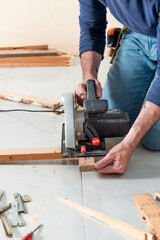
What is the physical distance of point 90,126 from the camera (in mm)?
1899

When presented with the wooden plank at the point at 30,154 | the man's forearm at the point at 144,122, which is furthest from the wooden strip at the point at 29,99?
the man's forearm at the point at 144,122

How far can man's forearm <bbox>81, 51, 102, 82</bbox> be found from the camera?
2172 mm

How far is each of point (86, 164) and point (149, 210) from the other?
0.45 meters

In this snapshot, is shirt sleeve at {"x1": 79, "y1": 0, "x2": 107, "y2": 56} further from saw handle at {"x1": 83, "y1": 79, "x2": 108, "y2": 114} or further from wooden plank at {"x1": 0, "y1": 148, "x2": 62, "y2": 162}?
wooden plank at {"x1": 0, "y1": 148, "x2": 62, "y2": 162}

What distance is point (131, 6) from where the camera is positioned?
1692 millimetres

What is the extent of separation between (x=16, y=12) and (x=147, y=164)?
236 centimetres

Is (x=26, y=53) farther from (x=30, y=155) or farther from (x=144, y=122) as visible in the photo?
(x=144, y=122)

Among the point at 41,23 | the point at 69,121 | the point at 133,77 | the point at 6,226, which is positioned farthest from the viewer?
the point at 41,23

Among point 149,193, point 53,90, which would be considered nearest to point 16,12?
point 53,90

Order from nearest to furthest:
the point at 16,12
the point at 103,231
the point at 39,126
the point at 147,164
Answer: the point at 103,231 < the point at 147,164 < the point at 39,126 < the point at 16,12

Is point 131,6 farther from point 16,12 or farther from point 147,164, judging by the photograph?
point 16,12

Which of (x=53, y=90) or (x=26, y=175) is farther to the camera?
(x=53, y=90)

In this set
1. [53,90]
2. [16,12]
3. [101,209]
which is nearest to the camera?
[101,209]

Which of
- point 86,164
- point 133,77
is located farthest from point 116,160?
point 133,77
